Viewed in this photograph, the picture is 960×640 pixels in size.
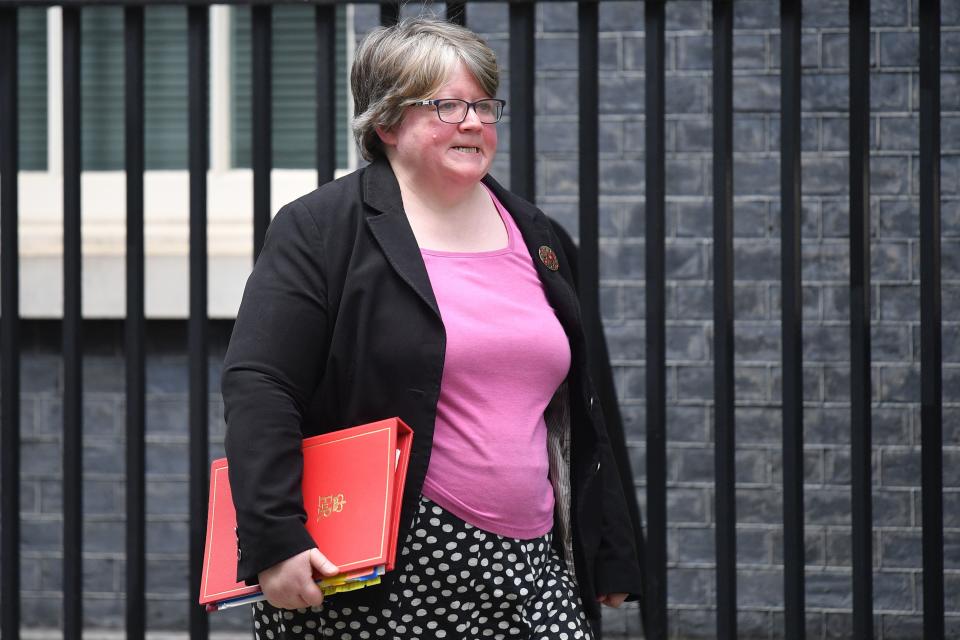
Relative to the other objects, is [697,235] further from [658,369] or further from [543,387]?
[543,387]

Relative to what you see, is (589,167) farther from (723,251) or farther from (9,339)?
(9,339)

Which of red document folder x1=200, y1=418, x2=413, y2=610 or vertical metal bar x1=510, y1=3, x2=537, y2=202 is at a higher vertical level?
vertical metal bar x1=510, y1=3, x2=537, y2=202

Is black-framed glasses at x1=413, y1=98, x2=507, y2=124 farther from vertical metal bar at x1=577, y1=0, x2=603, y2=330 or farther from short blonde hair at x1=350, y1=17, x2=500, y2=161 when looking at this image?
vertical metal bar at x1=577, y1=0, x2=603, y2=330

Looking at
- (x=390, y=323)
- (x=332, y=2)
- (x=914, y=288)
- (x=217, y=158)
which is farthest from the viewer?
(x=217, y=158)

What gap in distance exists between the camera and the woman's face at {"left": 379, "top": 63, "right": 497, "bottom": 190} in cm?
223

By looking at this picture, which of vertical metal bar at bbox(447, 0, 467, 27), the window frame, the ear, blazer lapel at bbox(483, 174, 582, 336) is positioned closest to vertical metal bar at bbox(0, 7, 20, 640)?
vertical metal bar at bbox(447, 0, 467, 27)

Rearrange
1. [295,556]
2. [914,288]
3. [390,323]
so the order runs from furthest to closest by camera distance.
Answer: [914,288], [390,323], [295,556]

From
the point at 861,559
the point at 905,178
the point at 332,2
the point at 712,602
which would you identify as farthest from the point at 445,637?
the point at 905,178

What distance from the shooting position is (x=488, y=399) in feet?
7.23

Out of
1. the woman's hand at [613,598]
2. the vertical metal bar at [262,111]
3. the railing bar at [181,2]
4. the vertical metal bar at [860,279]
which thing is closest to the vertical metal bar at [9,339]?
the railing bar at [181,2]

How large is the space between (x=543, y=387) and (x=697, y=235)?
105 inches

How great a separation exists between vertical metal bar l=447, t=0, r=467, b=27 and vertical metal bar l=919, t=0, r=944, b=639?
1.08m

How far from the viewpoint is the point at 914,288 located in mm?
4738

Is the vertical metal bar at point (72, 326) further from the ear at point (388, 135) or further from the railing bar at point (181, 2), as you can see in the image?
the ear at point (388, 135)
